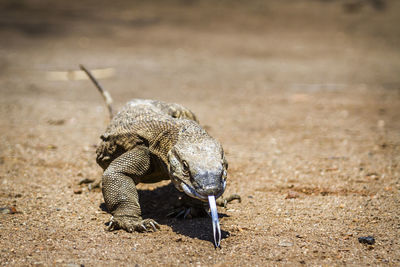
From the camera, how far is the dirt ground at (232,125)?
11.8 ft

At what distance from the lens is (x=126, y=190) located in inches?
154

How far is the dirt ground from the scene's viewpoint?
3594 mm

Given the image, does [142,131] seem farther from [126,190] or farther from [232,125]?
[232,125]

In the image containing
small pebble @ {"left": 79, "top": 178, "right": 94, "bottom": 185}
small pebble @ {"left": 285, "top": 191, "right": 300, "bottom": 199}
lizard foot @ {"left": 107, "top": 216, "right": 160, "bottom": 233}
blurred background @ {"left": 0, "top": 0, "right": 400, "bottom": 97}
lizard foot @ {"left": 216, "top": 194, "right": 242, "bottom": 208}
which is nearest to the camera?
lizard foot @ {"left": 107, "top": 216, "right": 160, "bottom": 233}

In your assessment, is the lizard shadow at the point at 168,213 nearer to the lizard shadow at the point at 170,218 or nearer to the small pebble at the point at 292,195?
the lizard shadow at the point at 170,218

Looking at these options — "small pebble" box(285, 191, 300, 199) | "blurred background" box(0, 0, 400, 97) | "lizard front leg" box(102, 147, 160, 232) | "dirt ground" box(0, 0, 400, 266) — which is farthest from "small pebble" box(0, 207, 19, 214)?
"blurred background" box(0, 0, 400, 97)

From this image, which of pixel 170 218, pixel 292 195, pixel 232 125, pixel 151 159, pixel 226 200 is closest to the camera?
pixel 151 159

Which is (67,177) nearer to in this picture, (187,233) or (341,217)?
(187,233)

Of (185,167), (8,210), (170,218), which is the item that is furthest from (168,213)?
(8,210)

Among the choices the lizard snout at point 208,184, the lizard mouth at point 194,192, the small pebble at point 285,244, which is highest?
the lizard snout at point 208,184

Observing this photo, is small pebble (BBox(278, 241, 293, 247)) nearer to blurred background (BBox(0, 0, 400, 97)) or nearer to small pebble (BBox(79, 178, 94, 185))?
small pebble (BBox(79, 178, 94, 185))

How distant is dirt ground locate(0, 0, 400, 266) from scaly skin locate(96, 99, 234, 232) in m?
0.30

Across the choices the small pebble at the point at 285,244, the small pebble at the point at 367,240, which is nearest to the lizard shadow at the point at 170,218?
the small pebble at the point at 285,244

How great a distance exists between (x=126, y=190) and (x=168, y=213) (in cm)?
65
